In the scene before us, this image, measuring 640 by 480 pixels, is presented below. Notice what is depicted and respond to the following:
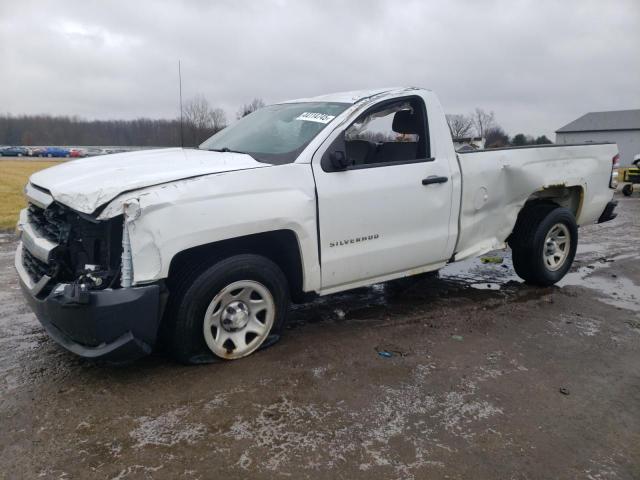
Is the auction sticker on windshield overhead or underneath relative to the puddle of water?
overhead

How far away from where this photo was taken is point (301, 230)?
149 inches

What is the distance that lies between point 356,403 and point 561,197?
3.99 metres

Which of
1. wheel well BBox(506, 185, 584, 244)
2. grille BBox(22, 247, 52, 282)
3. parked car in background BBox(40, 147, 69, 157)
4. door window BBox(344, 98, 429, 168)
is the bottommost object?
grille BBox(22, 247, 52, 282)

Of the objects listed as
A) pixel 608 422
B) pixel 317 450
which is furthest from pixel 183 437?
pixel 608 422

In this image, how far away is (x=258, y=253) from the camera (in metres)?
3.93

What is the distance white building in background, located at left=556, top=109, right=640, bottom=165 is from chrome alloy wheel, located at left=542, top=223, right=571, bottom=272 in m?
70.2

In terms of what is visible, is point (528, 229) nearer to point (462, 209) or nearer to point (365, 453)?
point (462, 209)

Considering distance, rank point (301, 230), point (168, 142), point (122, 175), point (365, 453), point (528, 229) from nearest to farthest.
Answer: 1. point (365, 453)
2. point (122, 175)
3. point (301, 230)
4. point (528, 229)
5. point (168, 142)

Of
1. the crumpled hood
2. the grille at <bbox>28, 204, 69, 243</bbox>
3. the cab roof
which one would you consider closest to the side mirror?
the crumpled hood

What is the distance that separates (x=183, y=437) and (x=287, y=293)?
4.41ft

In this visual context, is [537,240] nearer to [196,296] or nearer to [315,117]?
[315,117]

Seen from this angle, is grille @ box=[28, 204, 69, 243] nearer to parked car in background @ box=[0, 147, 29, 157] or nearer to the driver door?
the driver door

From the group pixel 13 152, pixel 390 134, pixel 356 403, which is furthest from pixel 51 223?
pixel 13 152

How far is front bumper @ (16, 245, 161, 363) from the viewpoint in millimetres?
3125
